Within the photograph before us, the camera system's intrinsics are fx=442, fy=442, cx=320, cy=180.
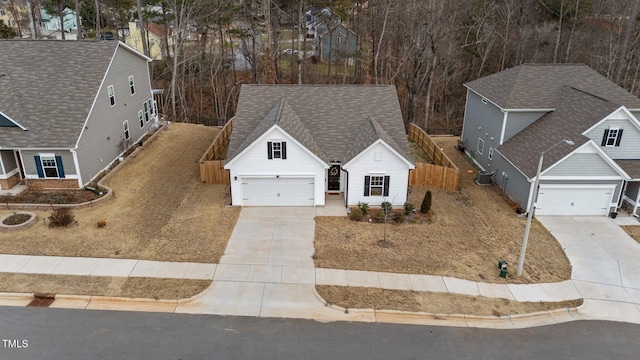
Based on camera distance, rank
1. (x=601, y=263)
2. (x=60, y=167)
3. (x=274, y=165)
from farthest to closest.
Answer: (x=60, y=167) < (x=274, y=165) < (x=601, y=263)

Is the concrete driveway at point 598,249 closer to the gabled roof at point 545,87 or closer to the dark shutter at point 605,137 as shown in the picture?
the dark shutter at point 605,137

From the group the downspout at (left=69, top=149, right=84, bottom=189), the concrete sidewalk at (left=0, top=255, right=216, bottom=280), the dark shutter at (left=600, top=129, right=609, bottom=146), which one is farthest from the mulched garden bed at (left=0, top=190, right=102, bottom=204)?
the dark shutter at (left=600, top=129, right=609, bottom=146)

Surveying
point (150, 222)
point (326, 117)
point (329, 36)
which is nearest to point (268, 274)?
point (150, 222)

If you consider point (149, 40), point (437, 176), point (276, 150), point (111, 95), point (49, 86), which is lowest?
point (437, 176)

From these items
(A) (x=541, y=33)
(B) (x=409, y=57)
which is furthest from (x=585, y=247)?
(A) (x=541, y=33)

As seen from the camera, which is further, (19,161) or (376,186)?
(19,161)

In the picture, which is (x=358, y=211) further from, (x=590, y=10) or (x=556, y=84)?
(x=590, y=10)

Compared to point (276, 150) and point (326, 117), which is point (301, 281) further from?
point (326, 117)
